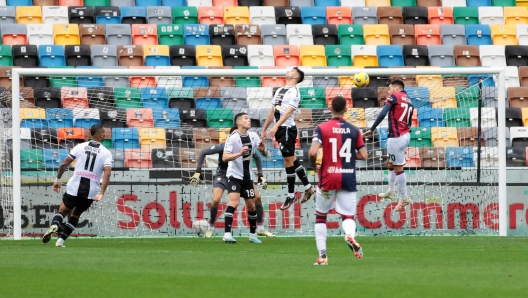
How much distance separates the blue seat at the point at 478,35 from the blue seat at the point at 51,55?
35.0ft

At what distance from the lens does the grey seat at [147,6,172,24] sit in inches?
920

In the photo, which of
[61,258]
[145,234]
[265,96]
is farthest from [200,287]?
[265,96]

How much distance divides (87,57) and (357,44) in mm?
6950

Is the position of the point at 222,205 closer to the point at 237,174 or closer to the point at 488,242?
the point at 237,174

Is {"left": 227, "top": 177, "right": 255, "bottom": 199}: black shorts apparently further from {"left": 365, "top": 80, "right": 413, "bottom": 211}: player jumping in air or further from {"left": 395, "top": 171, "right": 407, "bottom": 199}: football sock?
{"left": 395, "top": 171, "right": 407, "bottom": 199}: football sock

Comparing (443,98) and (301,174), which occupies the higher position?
(443,98)

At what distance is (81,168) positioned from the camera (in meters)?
14.1

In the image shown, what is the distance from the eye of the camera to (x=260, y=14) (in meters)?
23.9

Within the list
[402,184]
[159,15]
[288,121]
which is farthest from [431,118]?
[159,15]

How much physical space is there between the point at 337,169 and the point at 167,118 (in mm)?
9952

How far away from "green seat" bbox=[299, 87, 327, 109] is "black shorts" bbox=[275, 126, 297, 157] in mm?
4741

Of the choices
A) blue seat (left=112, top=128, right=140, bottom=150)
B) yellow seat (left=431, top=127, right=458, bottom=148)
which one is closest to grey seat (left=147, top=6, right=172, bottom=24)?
blue seat (left=112, top=128, right=140, bottom=150)

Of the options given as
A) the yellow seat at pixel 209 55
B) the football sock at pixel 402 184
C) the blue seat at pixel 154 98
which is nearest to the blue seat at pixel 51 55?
the blue seat at pixel 154 98

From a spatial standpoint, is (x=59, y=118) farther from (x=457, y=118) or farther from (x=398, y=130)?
(x=457, y=118)
